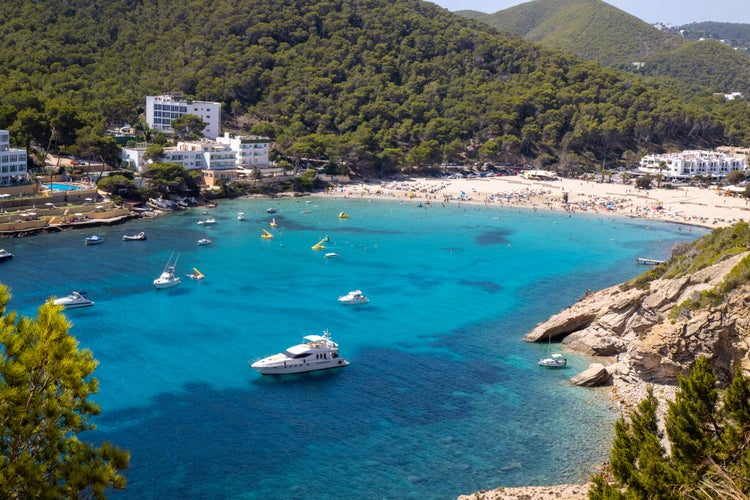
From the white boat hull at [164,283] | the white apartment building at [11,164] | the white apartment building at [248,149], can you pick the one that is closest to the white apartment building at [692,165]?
the white apartment building at [248,149]

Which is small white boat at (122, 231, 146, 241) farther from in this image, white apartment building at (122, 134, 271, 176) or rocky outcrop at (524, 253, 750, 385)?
rocky outcrop at (524, 253, 750, 385)

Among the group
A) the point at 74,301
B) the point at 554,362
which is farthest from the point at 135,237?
the point at 554,362

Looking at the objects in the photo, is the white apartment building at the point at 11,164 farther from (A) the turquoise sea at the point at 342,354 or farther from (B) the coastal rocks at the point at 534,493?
(B) the coastal rocks at the point at 534,493

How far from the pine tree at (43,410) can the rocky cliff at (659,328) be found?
20.8 meters

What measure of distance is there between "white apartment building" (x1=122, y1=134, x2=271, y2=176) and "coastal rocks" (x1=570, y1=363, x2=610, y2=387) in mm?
57155

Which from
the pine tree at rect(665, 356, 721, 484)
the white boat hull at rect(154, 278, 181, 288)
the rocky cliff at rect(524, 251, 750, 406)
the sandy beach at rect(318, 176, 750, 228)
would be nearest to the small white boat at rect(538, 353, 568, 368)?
the rocky cliff at rect(524, 251, 750, 406)

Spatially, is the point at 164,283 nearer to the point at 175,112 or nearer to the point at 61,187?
the point at 61,187

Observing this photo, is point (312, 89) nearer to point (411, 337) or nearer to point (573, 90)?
point (573, 90)

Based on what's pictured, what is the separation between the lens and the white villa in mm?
79812

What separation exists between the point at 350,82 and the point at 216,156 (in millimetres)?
41162

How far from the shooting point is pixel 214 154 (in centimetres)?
8462

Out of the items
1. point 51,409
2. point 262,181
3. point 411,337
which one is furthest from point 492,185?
point 51,409

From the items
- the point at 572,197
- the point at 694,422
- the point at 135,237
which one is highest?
the point at 572,197

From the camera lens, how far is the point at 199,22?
12888 cm
